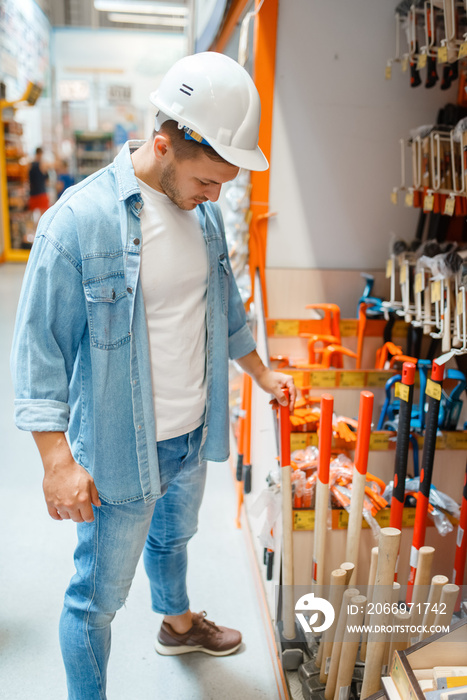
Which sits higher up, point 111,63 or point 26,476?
point 111,63

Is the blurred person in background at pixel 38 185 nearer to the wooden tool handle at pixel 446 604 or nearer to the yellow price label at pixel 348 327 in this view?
the yellow price label at pixel 348 327

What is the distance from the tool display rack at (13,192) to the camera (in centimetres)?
975

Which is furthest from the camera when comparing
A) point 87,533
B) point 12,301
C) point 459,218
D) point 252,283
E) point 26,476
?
point 12,301

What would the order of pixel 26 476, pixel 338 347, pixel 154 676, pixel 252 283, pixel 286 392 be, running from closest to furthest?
1. pixel 286 392
2. pixel 154 676
3. pixel 338 347
4. pixel 252 283
5. pixel 26 476

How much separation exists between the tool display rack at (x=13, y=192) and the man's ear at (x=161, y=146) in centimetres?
921

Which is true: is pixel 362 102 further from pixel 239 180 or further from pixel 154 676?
pixel 154 676

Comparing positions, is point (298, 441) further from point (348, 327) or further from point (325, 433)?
point (348, 327)

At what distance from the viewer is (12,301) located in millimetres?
6996

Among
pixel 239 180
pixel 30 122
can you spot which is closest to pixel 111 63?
pixel 30 122

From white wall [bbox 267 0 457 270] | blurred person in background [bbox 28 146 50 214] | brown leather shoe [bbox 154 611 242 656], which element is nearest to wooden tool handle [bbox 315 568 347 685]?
brown leather shoe [bbox 154 611 242 656]

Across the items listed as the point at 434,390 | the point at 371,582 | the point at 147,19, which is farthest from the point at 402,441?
the point at 147,19

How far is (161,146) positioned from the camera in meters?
1.30

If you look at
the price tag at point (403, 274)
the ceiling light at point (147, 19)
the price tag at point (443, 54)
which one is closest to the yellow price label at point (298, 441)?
the price tag at point (403, 274)

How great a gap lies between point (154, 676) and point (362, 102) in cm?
251
